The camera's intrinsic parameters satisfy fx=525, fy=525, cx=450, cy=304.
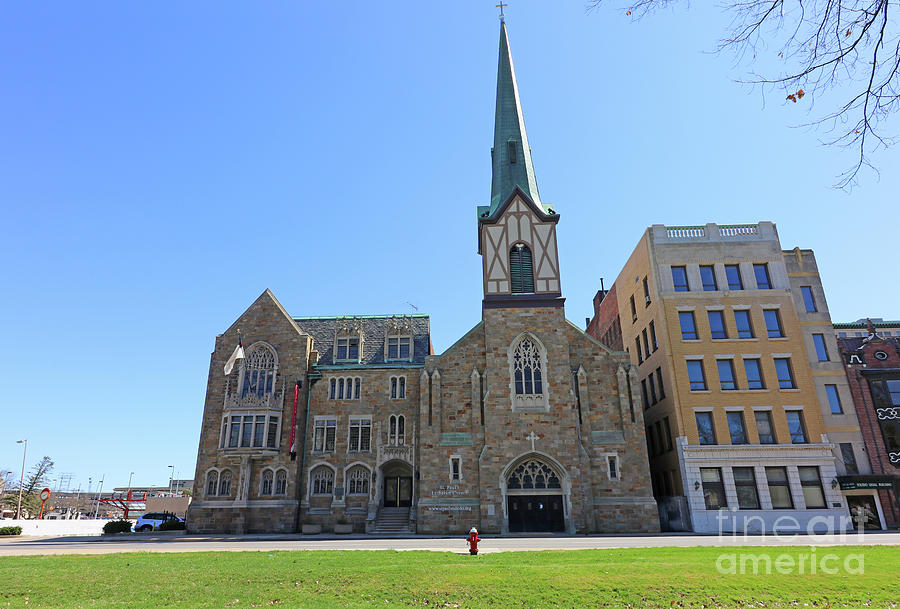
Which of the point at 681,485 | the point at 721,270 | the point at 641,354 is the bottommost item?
the point at 681,485

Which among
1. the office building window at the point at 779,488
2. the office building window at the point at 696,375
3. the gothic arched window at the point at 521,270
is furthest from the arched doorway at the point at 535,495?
the office building window at the point at 779,488

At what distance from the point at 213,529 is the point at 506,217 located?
29746 millimetres

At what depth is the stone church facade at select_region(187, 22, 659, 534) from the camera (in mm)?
32281

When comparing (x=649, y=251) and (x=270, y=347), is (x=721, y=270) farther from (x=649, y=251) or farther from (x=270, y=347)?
(x=270, y=347)

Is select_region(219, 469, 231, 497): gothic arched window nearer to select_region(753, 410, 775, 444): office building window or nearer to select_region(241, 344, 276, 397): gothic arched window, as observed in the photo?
select_region(241, 344, 276, 397): gothic arched window

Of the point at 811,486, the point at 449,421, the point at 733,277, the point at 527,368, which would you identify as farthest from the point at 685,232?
the point at 449,421

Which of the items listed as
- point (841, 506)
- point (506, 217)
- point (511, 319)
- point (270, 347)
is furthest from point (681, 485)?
point (270, 347)

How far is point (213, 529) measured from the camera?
1375 inches

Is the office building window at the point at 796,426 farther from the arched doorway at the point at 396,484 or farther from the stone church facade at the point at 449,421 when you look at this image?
the arched doorway at the point at 396,484

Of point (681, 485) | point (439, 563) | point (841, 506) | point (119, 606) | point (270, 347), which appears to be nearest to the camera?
point (119, 606)

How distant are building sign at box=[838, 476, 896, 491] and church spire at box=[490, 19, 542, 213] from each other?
26.5 m

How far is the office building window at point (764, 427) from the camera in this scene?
109 feet

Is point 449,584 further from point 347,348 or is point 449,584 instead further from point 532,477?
point 347,348

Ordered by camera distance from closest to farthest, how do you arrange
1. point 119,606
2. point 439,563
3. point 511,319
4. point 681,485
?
1. point 119,606
2. point 439,563
3. point 681,485
4. point 511,319
